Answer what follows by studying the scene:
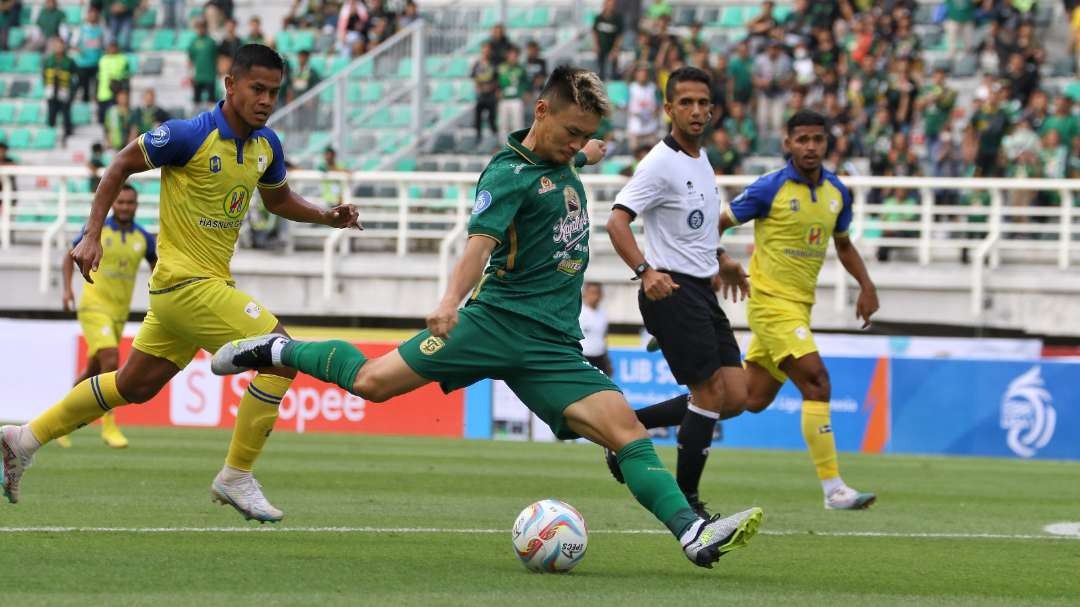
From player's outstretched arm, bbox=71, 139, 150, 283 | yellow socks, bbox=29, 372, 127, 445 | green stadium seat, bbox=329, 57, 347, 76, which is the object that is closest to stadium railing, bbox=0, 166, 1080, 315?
green stadium seat, bbox=329, 57, 347, 76

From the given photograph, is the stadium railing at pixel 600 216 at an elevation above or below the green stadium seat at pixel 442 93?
below

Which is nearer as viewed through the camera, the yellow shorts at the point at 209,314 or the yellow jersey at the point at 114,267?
the yellow shorts at the point at 209,314

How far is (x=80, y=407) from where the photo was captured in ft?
30.0

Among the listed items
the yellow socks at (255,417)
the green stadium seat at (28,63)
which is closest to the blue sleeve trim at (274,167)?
the yellow socks at (255,417)

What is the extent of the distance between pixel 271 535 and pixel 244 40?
72.2ft

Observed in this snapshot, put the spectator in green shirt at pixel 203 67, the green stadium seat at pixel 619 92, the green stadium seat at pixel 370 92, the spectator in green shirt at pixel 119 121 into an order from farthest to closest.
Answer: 1. the spectator in green shirt at pixel 203 67
2. the green stadium seat at pixel 370 92
3. the spectator in green shirt at pixel 119 121
4. the green stadium seat at pixel 619 92

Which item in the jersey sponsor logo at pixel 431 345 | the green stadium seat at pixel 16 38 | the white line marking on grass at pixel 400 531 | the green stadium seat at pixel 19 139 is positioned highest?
the green stadium seat at pixel 16 38

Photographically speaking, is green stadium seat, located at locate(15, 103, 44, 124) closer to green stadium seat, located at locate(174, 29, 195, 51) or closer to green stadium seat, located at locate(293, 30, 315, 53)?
green stadium seat, located at locate(174, 29, 195, 51)

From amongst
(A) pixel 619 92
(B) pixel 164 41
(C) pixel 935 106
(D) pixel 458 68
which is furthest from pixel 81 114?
(C) pixel 935 106

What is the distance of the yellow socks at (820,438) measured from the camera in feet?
36.1

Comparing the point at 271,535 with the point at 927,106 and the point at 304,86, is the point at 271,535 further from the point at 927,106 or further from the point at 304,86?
the point at 304,86

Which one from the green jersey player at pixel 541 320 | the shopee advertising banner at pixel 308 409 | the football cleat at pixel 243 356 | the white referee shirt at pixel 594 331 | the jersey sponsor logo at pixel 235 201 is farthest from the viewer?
the shopee advertising banner at pixel 308 409

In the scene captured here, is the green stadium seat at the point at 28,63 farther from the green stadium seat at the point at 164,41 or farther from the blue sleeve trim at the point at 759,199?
the blue sleeve trim at the point at 759,199

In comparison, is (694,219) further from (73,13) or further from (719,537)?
(73,13)
